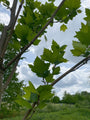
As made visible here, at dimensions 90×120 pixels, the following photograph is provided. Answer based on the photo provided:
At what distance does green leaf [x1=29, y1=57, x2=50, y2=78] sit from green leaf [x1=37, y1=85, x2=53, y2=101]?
0.10 meters

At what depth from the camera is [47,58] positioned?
2.54 ft

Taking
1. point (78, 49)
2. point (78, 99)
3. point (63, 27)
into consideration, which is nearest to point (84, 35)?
point (78, 49)

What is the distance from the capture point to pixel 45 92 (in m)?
0.66

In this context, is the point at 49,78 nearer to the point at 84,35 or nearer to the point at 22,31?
the point at 84,35

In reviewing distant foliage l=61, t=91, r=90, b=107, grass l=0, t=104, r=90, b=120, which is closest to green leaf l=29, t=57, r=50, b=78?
grass l=0, t=104, r=90, b=120

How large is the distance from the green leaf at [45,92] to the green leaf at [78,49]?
0.83 feet

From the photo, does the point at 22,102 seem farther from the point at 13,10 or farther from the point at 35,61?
the point at 13,10

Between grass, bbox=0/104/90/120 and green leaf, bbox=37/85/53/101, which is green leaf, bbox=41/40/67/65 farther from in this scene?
grass, bbox=0/104/90/120

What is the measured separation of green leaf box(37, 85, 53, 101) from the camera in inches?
26.0

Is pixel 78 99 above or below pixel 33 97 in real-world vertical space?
above

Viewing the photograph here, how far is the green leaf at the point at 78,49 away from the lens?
0.73 meters

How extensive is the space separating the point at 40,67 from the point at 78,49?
9.1 inches

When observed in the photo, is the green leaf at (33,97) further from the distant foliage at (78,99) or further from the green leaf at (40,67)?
the distant foliage at (78,99)

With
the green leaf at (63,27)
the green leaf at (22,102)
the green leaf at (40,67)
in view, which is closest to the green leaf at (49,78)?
the green leaf at (40,67)
